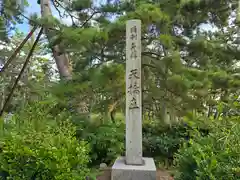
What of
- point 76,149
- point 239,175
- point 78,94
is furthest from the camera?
point 78,94

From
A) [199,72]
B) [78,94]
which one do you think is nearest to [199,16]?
[199,72]

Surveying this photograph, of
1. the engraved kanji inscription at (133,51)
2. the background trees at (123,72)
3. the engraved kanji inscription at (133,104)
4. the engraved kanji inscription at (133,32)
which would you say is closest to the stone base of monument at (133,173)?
the engraved kanji inscription at (133,104)

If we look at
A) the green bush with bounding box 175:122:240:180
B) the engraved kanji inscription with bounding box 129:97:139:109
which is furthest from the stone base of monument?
the engraved kanji inscription with bounding box 129:97:139:109

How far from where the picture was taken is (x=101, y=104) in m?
3.97

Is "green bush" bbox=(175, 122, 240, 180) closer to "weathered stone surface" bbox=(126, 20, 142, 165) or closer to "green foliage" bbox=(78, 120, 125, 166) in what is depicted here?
"weathered stone surface" bbox=(126, 20, 142, 165)

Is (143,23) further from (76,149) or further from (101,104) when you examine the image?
(76,149)

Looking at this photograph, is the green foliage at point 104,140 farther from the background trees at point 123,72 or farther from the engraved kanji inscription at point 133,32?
the engraved kanji inscription at point 133,32

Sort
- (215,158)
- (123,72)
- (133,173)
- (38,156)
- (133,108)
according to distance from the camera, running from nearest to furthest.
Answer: (215,158) → (38,156) → (133,173) → (133,108) → (123,72)

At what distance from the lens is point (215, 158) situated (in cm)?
188

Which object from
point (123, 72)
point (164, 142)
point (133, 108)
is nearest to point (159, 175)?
point (164, 142)

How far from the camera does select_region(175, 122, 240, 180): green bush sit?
1.77 metres

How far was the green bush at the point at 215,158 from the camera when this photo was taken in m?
1.77

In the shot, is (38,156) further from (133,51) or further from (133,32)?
(133,32)

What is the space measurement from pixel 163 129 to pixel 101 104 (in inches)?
66.4
